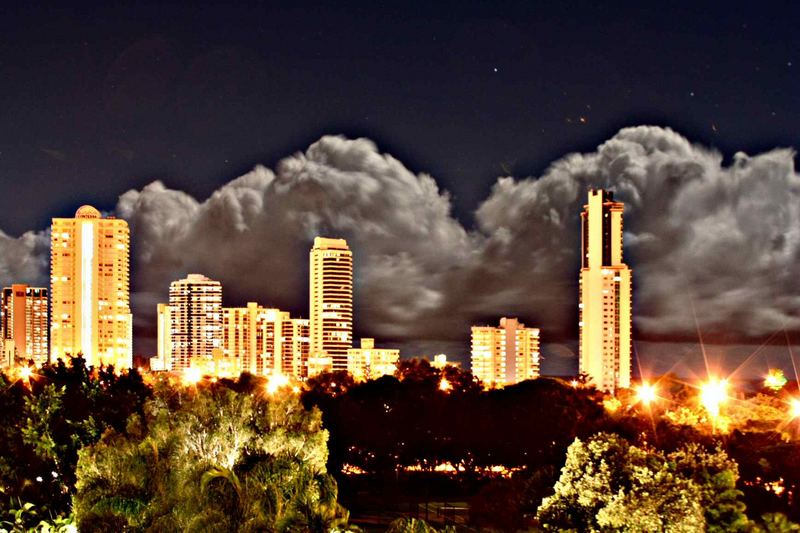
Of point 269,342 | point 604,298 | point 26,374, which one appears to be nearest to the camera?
point 26,374

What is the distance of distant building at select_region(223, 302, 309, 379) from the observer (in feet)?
506

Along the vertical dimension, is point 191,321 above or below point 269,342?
above

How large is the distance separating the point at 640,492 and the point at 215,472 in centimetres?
626

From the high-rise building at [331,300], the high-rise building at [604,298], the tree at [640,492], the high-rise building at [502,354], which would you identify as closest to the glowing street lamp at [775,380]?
the tree at [640,492]

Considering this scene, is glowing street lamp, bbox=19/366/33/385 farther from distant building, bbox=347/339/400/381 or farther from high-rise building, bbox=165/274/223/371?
high-rise building, bbox=165/274/223/371

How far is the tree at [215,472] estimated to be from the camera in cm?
1291

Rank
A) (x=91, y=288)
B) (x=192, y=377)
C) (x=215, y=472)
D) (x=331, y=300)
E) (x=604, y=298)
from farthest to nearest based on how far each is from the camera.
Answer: (x=331, y=300), (x=91, y=288), (x=604, y=298), (x=192, y=377), (x=215, y=472)

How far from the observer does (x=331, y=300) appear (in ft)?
514

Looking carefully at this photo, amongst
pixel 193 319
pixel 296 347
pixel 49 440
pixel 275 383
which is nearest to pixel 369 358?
pixel 296 347

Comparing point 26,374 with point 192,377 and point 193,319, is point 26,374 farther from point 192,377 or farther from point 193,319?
point 193,319

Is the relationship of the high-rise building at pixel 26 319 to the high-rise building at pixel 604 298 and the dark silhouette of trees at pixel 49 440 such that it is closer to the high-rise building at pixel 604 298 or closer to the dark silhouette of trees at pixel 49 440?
the high-rise building at pixel 604 298

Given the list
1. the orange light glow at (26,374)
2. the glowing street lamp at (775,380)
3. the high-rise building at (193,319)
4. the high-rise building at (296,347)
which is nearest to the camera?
the orange light glow at (26,374)

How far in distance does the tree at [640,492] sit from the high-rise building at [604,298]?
9497 centimetres

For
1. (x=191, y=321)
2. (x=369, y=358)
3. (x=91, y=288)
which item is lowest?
(x=369, y=358)
